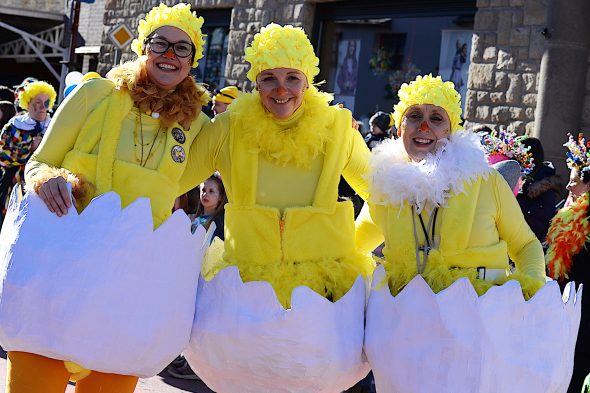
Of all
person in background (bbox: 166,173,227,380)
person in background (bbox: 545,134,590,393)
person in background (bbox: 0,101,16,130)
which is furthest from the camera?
person in background (bbox: 0,101,16,130)

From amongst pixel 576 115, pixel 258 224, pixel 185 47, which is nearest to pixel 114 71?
pixel 185 47

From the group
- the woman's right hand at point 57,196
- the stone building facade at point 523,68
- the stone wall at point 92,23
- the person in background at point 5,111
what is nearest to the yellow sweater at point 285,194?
the woman's right hand at point 57,196

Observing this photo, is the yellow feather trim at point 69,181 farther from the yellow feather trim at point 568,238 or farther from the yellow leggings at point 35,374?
the yellow feather trim at point 568,238

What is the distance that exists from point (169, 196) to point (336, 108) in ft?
2.38

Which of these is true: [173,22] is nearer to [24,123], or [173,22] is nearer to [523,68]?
[24,123]

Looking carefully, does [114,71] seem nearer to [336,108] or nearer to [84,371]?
[336,108]

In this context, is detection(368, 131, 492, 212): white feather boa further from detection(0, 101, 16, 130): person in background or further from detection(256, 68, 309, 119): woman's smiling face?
detection(0, 101, 16, 130): person in background

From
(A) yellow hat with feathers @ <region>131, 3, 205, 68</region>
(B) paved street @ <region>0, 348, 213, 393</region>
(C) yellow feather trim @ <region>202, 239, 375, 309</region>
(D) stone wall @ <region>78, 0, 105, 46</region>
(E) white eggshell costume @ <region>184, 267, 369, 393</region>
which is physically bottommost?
(B) paved street @ <region>0, 348, 213, 393</region>

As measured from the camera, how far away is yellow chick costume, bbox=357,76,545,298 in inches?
116

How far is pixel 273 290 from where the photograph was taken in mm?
2906

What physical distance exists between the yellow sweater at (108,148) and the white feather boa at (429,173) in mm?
751

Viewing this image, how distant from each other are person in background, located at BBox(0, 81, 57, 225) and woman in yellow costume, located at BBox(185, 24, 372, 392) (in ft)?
14.6

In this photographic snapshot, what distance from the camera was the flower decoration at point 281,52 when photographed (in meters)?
3.12

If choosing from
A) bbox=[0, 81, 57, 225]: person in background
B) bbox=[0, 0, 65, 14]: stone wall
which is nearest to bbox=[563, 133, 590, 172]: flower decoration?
bbox=[0, 81, 57, 225]: person in background
